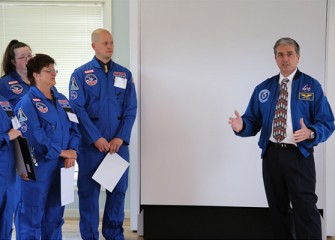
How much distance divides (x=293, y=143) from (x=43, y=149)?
158 centimetres

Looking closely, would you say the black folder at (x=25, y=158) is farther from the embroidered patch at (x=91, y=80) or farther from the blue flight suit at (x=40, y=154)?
the embroidered patch at (x=91, y=80)

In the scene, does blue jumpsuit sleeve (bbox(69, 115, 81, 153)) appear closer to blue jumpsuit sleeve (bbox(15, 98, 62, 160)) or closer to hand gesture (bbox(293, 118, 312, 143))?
blue jumpsuit sleeve (bbox(15, 98, 62, 160))

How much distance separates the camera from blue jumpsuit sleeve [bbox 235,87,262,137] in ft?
9.80

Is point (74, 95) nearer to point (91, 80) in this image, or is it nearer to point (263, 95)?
point (91, 80)

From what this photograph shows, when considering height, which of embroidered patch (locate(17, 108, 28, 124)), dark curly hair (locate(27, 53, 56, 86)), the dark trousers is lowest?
the dark trousers

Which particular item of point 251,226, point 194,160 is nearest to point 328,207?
point 251,226

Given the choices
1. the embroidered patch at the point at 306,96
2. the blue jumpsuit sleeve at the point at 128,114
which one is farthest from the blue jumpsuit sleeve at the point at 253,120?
the blue jumpsuit sleeve at the point at 128,114

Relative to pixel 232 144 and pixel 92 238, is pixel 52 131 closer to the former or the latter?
pixel 92 238

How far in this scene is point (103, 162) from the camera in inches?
130

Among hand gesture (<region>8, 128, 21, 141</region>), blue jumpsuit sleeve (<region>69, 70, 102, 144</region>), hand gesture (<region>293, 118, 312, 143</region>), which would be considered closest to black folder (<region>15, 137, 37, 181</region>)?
hand gesture (<region>8, 128, 21, 141</region>)

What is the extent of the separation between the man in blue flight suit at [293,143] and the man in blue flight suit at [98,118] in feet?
3.12

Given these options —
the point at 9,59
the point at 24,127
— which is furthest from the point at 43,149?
the point at 9,59

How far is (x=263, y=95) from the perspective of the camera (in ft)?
9.73

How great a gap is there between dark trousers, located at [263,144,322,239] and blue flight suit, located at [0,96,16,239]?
5.41ft
